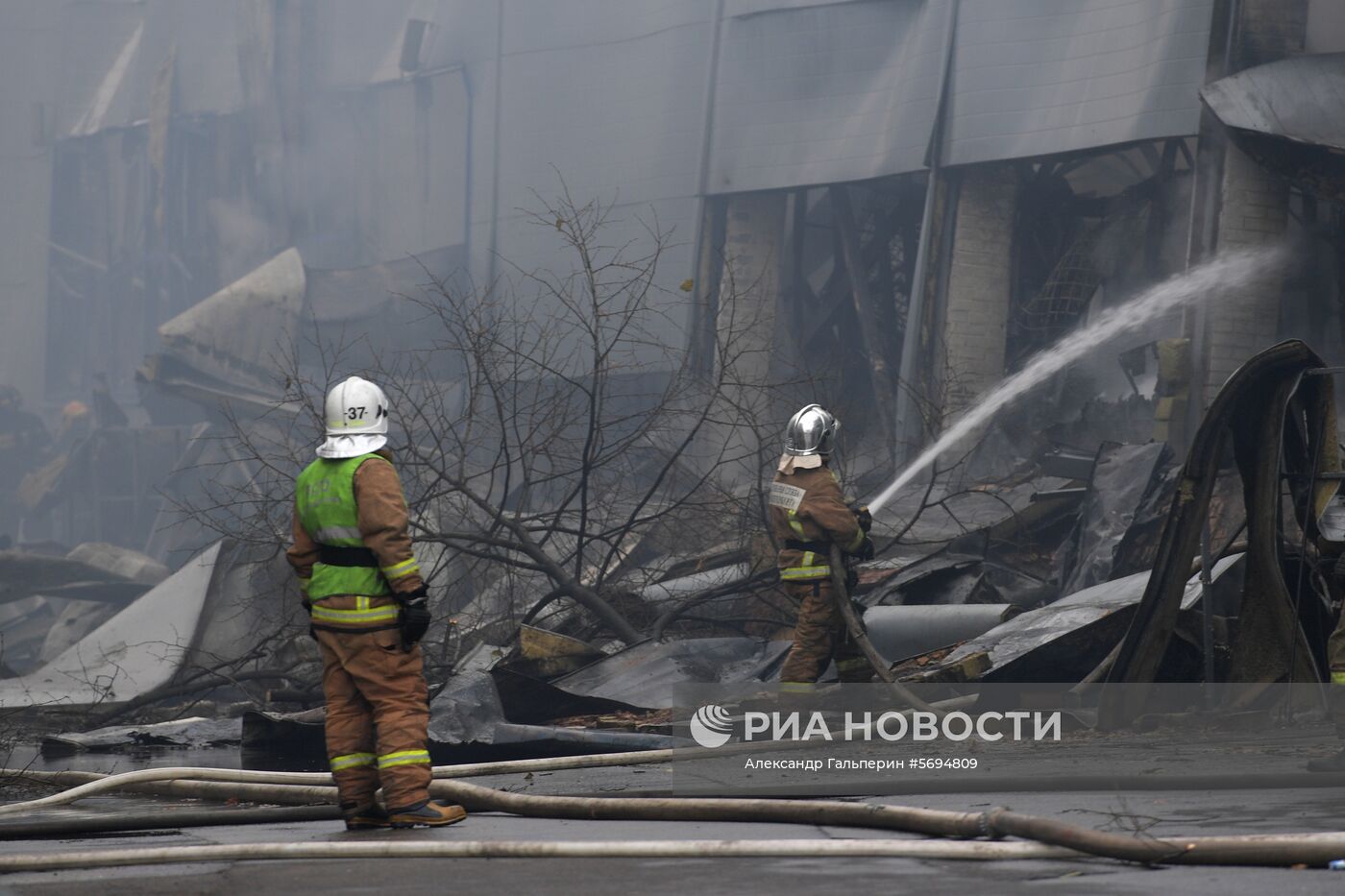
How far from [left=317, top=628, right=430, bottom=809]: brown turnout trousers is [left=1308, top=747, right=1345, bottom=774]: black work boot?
105 inches

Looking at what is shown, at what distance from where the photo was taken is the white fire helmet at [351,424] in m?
4.63

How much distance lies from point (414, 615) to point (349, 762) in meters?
0.50

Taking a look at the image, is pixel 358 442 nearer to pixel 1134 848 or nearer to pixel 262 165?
pixel 1134 848

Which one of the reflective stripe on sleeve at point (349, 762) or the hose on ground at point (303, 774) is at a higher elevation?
the reflective stripe on sleeve at point (349, 762)

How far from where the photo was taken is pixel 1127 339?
1416 centimetres

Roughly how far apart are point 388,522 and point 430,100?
72.2 ft

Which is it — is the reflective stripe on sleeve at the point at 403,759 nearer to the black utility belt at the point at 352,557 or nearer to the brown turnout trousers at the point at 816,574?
the black utility belt at the point at 352,557

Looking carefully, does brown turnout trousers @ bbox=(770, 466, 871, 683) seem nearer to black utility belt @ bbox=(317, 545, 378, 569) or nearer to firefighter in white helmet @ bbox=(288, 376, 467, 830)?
firefighter in white helmet @ bbox=(288, 376, 467, 830)

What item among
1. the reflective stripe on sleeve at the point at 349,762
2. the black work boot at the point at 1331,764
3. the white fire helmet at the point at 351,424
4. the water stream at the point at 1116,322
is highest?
the water stream at the point at 1116,322

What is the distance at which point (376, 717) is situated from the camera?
4480 millimetres

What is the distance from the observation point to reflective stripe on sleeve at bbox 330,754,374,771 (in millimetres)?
4523

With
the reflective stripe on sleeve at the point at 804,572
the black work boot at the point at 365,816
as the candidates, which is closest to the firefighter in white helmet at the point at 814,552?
the reflective stripe on sleeve at the point at 804,572

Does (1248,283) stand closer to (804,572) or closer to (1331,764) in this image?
(804,572)

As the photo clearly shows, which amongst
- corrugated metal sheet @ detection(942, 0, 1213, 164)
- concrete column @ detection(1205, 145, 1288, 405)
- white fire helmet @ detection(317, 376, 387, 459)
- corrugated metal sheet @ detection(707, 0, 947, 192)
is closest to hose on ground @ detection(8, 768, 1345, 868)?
white fire helmet @ detection(317, 376, 387, 459)
